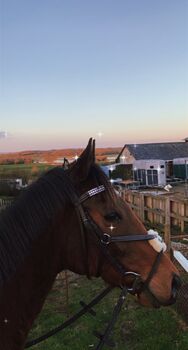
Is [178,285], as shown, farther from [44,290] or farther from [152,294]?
[44,290]

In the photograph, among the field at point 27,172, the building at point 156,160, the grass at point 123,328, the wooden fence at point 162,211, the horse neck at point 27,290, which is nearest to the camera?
the horse neck at point 27,290

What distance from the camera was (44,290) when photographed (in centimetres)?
173

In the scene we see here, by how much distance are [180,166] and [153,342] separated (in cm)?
2757

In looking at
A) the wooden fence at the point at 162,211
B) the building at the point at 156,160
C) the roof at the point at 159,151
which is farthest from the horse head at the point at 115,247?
the roof at the point at 159,151

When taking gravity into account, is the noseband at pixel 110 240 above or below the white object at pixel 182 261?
above

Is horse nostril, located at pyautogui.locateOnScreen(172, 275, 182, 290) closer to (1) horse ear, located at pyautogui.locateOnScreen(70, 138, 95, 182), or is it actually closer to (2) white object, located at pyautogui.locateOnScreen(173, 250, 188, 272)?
(1) horse ear, located at pyautogui.locateOnScreen(70, 138, 95, 182)

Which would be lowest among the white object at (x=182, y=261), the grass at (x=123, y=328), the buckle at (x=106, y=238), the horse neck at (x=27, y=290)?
the grass at (x=123, y=328)

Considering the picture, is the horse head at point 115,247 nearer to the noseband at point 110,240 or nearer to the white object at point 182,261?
the noseband at point 110,240

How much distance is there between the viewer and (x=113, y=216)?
1.69 m

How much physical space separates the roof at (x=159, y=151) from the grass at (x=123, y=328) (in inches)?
1105

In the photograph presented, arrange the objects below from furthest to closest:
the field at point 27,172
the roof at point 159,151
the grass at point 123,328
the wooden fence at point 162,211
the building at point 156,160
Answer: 1. the roof at point 159,151
2. the building at point 156,160
3. the wooden fence at point 162,211
4. the grass at point 123,328
5. the field at point 27,172

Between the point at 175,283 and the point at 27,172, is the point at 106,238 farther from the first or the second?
the point at 27,172

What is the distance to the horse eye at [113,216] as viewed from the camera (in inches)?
66.2

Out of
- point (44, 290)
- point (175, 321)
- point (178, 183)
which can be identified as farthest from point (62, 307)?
point (178, 183)
